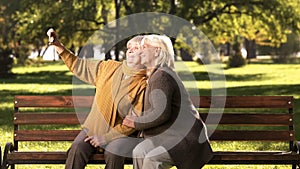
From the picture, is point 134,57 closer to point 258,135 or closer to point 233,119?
point 233,119

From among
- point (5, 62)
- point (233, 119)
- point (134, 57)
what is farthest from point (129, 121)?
point (5, 62)

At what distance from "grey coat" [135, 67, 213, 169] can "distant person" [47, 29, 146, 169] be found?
226 mm

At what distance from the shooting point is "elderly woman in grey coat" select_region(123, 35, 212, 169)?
5.89 metres

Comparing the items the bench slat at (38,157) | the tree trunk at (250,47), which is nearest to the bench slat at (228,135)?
the bench slat at (38,157)

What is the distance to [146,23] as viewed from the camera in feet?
95.4

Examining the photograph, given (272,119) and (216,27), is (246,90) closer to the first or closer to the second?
(216,27)

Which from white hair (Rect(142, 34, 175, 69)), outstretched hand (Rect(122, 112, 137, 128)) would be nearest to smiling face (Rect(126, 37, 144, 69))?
white hair (Rect(142, 34, 175, 69))

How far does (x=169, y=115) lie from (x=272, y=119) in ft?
4.80

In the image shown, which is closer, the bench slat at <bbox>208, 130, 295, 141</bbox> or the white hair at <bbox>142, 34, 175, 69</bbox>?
the white hair at <bbox>142, 34, 175, 69</bbox>

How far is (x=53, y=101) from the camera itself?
22.8 ft

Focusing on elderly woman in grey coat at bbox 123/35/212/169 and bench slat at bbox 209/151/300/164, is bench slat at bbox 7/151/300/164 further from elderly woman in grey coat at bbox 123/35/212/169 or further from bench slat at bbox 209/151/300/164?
elderly woman in grey coat at bbox 123/35/212/169

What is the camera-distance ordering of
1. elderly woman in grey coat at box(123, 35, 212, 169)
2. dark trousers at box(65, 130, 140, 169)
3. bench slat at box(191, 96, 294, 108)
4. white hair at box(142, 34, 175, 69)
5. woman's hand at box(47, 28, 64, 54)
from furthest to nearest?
bench slat at box(191, 96, 294, 108) → woman's hand at box(47, 28, 64, 54) → dark trousers at box(65, 130, 140, 169) → white hair at box(142, 34, 175, 69) → elderly woman in grey coat at box(123, 35, 212, 169)

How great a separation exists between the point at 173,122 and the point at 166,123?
6cm

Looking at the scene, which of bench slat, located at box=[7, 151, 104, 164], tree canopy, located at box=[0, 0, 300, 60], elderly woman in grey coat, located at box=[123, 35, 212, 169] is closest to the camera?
elderly woman in grey coat, located at box=[123, 35, 212, 169]
